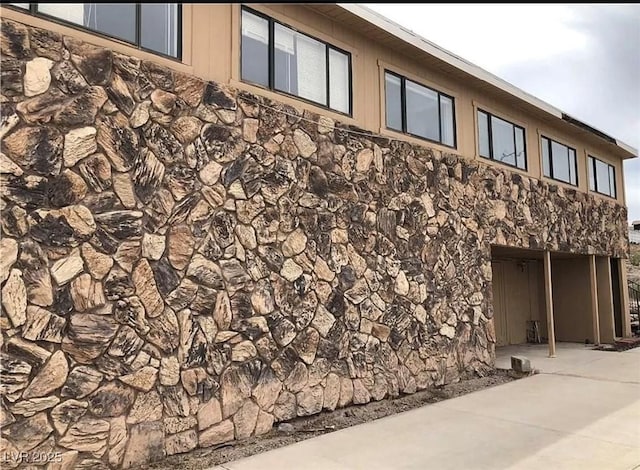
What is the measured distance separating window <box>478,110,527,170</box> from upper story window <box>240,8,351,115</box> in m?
3.87

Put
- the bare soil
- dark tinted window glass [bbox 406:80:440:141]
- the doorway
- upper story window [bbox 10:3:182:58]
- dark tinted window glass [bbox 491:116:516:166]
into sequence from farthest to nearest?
the doorway, dark tinted window glass [bbox 491:116:516:166], dark tinted window glass [bbox 406:80:440:141], the bare soil, upper story window [bbox 10:3:182:58]

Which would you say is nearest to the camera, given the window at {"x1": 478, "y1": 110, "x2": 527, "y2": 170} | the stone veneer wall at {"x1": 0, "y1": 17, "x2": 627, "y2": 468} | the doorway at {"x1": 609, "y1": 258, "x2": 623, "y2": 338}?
the stone veneer wall at {"x1": 0, "y1": 17, "x2": 627, "y2": 468}

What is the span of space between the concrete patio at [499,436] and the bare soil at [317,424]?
0.64ft

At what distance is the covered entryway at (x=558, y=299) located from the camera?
46.8 feet

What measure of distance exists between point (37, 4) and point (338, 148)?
3.99 meters

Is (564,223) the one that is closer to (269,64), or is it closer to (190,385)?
(269,64)

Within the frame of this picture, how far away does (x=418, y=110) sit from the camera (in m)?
9.10

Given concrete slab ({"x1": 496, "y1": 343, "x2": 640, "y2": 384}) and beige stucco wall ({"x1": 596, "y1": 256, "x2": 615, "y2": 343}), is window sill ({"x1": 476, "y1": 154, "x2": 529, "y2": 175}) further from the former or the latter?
beige stucco wall ({"x1": 596, "y1": 256, "x2": 615, "y2": 343})

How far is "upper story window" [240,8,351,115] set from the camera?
670 centimetres

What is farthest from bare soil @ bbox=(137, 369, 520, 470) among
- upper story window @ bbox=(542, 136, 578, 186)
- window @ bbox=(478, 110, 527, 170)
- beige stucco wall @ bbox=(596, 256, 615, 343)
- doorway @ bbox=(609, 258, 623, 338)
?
doorway @ bbox=(609, 258, 623, 338)

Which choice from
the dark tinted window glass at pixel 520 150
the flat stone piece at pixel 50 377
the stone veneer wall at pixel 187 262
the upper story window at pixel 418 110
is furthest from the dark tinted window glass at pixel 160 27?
the dark tinted window glass at pixel 520 150

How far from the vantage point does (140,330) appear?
17.3 ft

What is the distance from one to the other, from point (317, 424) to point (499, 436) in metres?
2.16

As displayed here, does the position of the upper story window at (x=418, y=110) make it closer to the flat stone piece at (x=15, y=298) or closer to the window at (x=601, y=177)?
the flat stone piece at (x=15, y=298)
